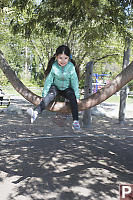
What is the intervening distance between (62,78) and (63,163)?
303 cm

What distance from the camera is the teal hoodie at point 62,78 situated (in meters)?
2.79

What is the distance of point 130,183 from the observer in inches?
172

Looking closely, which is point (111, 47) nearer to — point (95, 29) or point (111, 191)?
point (95, 29)

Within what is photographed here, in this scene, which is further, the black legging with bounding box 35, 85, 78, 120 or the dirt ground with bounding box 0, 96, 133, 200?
the dirt ground with bounding box 0, 96, 133, 200

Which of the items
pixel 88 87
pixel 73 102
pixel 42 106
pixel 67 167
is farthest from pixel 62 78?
pixel 88 87

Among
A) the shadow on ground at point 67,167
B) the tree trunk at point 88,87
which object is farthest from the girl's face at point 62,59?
the tree trunk at point 88,87

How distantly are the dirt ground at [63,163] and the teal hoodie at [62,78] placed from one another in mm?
2144

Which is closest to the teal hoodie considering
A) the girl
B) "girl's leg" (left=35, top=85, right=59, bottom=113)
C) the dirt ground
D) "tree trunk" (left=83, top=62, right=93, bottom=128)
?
the girl

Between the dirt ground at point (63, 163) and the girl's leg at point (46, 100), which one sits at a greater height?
the girl's leg at point (46, 100)

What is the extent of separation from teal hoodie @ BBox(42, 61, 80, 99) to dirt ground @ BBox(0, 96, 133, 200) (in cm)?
214

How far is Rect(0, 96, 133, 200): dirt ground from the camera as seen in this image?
13.2 feet

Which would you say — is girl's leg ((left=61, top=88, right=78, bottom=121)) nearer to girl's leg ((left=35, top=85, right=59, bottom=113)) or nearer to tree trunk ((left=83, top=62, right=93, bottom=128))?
girl's leg ((left=35, top=85, right=59, bottom=113))

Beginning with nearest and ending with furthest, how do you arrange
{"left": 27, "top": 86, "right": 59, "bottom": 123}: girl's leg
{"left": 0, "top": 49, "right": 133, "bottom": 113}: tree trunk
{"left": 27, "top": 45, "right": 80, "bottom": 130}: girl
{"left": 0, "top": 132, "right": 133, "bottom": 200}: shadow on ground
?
{"left": 27, "top": 86, "right": 59, "bottom": 123}: girl's leg, {"left": 0, "top": 49, "right": 133, "bottom": 113}: tree trunk, {"left": 27, "top": 45, "right": 80, "bottom": 130}: girl, {"left": 0, "top": 132, "right": 133, "bottom": 200}: shadow on ground

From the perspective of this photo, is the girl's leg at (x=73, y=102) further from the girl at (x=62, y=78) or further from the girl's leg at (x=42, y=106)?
the girl's leg at (x=42, y=106)
